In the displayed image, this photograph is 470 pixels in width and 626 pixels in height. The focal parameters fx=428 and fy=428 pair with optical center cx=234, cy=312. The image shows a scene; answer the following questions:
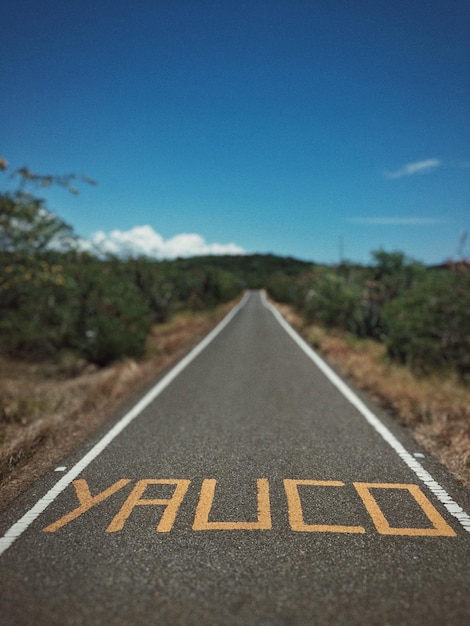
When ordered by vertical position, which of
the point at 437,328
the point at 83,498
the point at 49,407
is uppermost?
the point at 437,328

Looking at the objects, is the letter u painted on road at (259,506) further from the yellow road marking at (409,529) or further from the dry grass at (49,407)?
the dry grass at (49,407)

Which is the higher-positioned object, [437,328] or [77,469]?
[437,328]

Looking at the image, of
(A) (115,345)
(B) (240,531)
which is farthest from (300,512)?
(A) (115,345)

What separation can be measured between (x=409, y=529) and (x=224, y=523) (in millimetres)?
1409

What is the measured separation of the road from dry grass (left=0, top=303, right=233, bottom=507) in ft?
0.93

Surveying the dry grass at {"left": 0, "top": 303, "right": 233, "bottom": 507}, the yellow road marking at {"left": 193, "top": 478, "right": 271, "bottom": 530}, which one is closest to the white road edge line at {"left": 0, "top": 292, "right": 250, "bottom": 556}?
the dry grass at {"left": 0, "top": 303, "right": 233, "bottom": 507}

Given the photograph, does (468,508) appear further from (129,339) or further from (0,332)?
(0,332)

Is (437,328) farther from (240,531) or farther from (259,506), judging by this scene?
(240,531)

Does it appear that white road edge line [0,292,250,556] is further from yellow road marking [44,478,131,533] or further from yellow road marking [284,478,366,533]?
yellow road marking [284,478,366,533]

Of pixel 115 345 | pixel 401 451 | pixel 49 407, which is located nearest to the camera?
pixel 401 451

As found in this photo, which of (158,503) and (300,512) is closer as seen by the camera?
(300,512)

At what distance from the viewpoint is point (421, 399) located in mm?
6648

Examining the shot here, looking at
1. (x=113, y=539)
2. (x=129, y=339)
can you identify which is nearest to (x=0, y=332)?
(x=129, y=339)

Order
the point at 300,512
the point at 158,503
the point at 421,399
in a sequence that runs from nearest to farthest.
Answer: the point at 300,512, the point at 158,503, the point at 421,399
